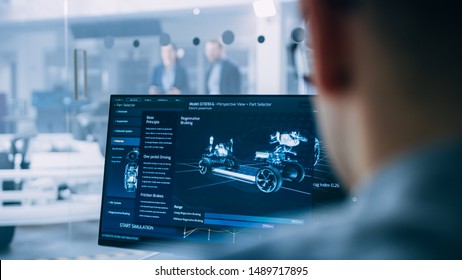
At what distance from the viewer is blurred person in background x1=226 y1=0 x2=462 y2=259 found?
371mm

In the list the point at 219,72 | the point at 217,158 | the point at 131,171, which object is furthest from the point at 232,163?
the point at 219,72

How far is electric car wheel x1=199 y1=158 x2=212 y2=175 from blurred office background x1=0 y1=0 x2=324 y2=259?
7.29 ft

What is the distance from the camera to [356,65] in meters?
0.43

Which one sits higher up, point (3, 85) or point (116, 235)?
point (3, 85)

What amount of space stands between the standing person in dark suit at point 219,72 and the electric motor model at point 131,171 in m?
2.16

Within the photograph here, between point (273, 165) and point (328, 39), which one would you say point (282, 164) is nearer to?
point (273, 165)

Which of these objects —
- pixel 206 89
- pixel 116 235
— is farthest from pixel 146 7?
pixel 116 235

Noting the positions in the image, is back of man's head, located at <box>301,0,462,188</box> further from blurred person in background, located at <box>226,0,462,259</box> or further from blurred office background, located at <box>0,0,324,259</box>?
blurred office background, located at <box>0,0,324,259</box>

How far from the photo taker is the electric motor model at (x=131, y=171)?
110 centimetres

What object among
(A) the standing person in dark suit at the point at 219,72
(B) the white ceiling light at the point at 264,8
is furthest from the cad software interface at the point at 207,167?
(B) the white ceiling light at the point at 264,8

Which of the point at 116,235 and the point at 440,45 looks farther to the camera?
the point at 116,235

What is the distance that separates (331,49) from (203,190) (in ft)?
2.24

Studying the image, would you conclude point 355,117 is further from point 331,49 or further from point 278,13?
point 278,13
